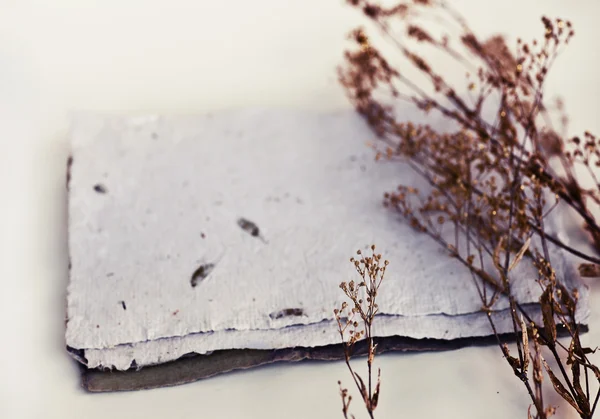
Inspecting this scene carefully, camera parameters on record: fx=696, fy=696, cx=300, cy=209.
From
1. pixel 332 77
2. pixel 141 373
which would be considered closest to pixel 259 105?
pixel 332 77

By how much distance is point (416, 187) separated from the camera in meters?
0.96

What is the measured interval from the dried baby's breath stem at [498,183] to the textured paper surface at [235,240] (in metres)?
0.03

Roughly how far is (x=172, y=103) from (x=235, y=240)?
34 centimetres

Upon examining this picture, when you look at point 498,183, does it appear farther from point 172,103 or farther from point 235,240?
point 172,103

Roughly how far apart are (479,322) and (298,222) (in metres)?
0.26

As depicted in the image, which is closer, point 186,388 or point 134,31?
point 186,388

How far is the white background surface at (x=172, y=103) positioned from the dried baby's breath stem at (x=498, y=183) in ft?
0.24

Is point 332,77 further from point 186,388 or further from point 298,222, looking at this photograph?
point 186,388

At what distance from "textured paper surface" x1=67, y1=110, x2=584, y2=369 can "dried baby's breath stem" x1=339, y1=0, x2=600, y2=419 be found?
0.03 meters

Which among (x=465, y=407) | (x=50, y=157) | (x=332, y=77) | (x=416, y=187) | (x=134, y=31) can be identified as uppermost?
(x=134, y=31)

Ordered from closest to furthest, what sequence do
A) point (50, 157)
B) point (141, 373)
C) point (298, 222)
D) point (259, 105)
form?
point (141, 373)
point (298, 222)
point (50, 157)
point (259, 105)

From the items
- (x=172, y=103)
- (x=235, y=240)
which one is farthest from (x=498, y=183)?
(x=172, y=103)

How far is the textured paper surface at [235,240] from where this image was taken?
80 centimetres

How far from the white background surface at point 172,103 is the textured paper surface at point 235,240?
0.05m
